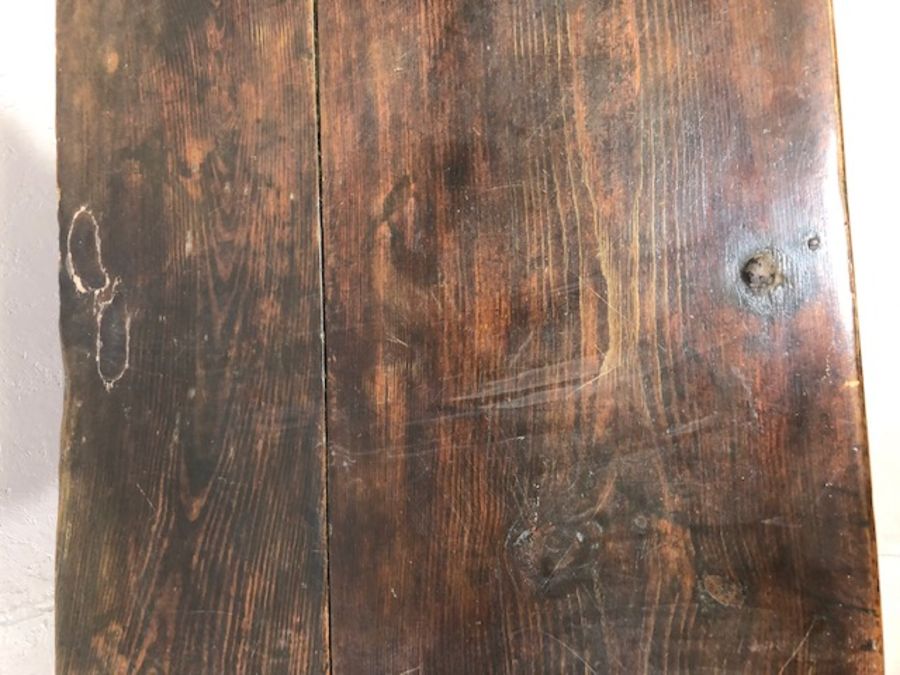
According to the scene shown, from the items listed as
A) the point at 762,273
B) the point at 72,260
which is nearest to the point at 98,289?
the point at 72,260

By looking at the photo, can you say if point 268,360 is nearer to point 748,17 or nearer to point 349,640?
point 349,640

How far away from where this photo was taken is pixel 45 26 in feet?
4.72

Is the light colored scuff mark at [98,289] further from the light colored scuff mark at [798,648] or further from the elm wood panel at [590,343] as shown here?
the light colored scuff mark at [798,648]

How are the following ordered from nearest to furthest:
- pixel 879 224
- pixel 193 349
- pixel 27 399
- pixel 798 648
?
pixel 798 648, pixel 193 349, pixel 879 224, pixel 27 399

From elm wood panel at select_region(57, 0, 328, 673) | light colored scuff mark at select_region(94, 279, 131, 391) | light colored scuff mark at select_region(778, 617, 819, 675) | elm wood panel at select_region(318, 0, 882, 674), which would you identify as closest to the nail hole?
elm wood panel at select_region(318, 0, 882, 674)

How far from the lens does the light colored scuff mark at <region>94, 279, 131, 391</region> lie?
0.95 metres

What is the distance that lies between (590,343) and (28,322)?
988mm

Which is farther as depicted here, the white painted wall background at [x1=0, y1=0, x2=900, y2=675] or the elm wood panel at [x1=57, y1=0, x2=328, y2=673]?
the white painted wall background at [x1=0, y1=0, x2=900, y2=675]

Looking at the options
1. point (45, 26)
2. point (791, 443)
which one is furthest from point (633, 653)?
point (45, 26)

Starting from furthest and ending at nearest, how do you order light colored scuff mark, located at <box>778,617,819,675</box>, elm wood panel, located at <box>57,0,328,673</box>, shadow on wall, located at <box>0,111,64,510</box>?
shadow on wall, located at <box>0,111,64,510</box> < elm wood panel, located at <box>57,0,328,673</box> < light colored scuff mark, located at <box>778,617,819,675</box>

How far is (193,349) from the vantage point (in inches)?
36.6

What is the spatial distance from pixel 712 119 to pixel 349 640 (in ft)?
2.13

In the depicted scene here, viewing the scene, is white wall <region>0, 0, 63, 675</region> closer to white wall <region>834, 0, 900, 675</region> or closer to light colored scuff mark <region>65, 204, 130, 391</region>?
light colored scuff mark <region>65, 204, 130, 391</region>

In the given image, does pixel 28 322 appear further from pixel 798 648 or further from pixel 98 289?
pixel 798 648
